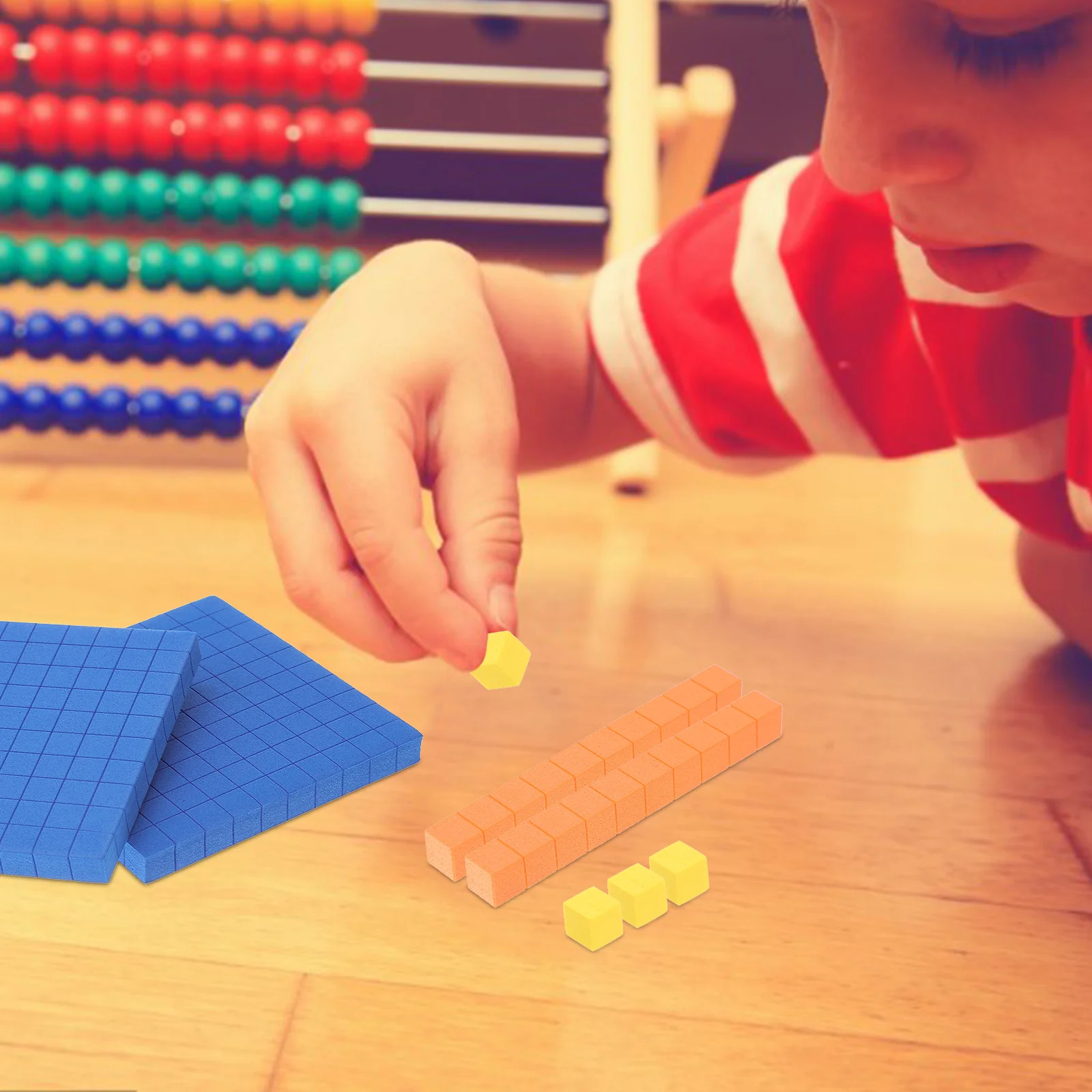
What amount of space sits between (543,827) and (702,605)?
268 mm

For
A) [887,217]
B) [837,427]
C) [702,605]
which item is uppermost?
[887,217]

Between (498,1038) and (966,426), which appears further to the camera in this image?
(966,426)

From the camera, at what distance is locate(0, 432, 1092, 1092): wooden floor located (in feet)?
1.28

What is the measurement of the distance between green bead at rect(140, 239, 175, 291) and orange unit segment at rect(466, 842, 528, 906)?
0.72m

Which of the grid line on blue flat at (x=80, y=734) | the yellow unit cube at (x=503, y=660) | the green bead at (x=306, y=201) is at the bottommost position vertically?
the grid line on blue flat at (x=80, y=734)

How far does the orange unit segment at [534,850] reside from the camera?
1.52 feet

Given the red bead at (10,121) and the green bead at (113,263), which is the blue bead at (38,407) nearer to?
the green bead at (113,263)

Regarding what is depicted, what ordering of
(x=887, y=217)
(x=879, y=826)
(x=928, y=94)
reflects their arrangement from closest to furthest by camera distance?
(x=928, y=94), (x=879, y=826), (x=887, y=217)

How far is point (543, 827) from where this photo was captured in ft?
1.57

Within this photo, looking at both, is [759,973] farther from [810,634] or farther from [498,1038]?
[810,634]

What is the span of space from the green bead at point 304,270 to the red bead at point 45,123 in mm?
222

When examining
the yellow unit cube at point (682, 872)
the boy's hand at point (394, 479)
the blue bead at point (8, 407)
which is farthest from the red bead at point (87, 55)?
the yellow unit cube at point (682, 872)

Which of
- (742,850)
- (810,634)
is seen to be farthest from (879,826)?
(810,634)

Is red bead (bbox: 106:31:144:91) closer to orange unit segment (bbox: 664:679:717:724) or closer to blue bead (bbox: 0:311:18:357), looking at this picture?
blue bead (bbox: 0:311:18:357)
